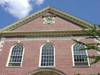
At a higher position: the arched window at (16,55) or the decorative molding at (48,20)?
the decorative molding at (48,20)

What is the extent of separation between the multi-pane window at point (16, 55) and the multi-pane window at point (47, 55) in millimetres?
2649

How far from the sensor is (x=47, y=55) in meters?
16.0

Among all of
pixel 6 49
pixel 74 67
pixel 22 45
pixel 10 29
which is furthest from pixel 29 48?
pixel 74 67

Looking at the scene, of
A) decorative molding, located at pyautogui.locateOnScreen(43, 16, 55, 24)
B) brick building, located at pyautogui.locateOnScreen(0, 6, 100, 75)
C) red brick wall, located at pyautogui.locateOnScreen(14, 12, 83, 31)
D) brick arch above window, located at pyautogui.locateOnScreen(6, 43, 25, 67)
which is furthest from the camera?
decorative molding, located at pyautogui.locateOnScreen(43, 16, 55, 24)

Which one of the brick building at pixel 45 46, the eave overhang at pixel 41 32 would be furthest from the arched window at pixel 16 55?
the eave overhang at pixel 41 32

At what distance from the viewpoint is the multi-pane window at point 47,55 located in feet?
51.1

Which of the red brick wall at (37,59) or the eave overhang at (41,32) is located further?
the eave overhang at (41,32)

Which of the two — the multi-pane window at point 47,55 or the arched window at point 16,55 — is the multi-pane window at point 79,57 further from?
the arched window at point 16,55

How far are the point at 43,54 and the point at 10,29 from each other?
6.07m

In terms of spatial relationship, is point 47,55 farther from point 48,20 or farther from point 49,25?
point 48,20

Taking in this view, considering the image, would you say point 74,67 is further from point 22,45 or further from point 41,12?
point 41,12

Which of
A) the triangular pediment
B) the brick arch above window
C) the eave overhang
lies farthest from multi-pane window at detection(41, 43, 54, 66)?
the triangular pediment

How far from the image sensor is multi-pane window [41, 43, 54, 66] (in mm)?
15588

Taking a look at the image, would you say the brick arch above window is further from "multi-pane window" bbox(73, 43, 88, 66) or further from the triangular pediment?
"multi-pane window" bbox(73, 43, 88, 66)
